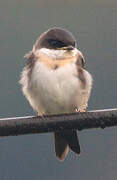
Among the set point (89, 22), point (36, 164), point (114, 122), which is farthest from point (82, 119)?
point (89, 22)

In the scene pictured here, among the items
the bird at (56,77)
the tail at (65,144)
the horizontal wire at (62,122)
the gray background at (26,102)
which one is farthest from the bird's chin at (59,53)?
the gray background at (26,102)

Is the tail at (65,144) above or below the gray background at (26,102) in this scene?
above

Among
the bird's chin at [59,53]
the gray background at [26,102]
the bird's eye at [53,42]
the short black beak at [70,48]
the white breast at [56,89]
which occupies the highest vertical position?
the bird's eye at [53,42]

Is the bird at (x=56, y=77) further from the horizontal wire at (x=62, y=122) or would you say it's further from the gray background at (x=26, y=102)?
the gray background at (x=26, y=102)

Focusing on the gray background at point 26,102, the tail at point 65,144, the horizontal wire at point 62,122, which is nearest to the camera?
the horizontal wire at point 62,122

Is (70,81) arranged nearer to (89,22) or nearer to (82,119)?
(82,119)

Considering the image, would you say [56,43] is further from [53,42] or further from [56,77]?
[56,77]

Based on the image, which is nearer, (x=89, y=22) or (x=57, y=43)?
(x=57, y=43)
